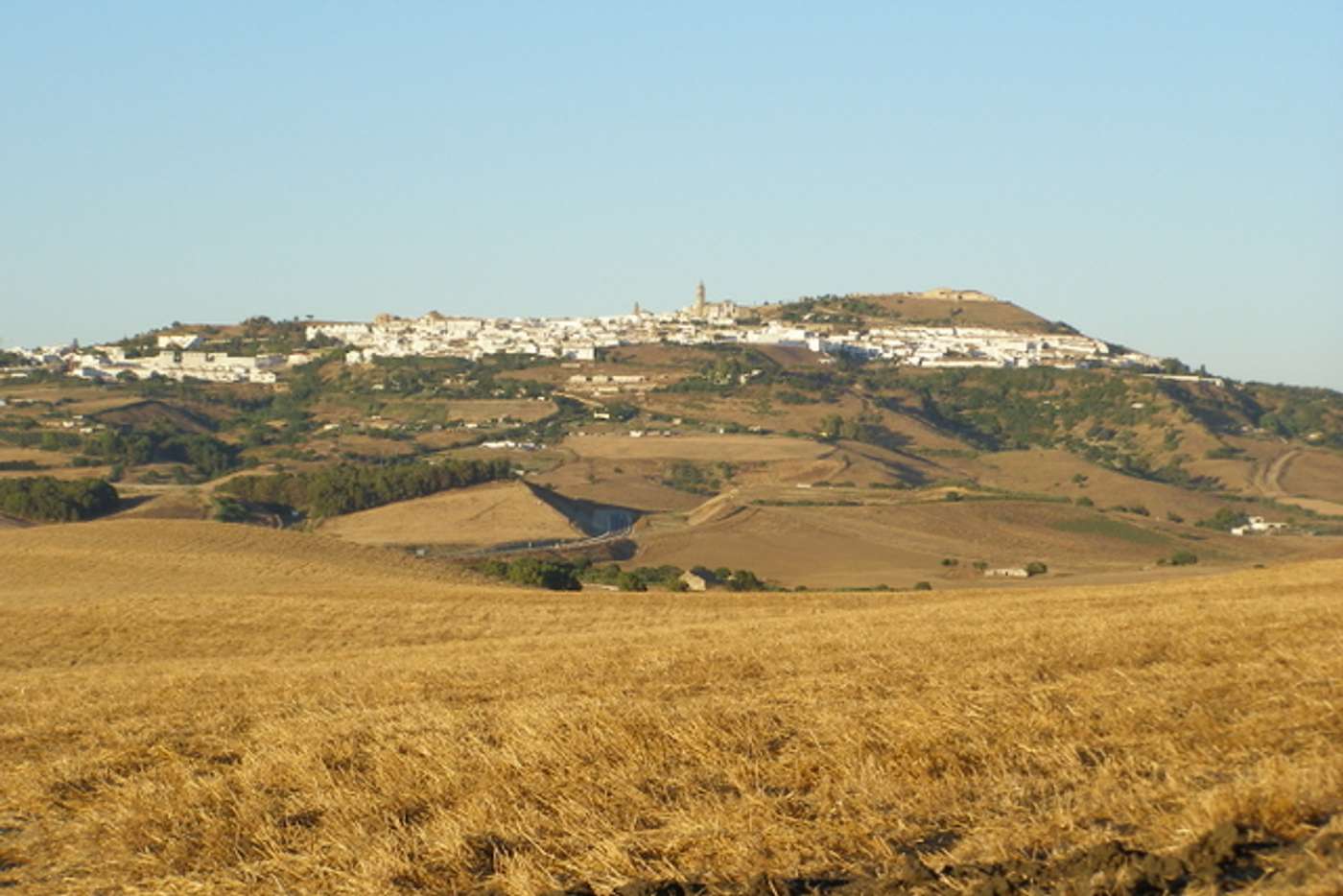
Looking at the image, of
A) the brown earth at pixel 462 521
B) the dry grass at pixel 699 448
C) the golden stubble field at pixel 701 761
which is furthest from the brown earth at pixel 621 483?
the golden stubble field at pixel 701 761

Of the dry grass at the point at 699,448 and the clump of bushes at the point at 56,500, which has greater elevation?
the dry grass at the point at 699,448

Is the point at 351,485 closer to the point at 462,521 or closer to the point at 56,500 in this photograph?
the point at 462,521

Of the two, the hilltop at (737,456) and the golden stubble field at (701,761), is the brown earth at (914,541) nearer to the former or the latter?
the hilltop at (737,456)

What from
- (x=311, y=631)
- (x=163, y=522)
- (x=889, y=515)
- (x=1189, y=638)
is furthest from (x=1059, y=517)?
(x=1189, y=638)

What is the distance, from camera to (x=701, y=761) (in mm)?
9125

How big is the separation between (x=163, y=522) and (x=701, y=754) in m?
54.1

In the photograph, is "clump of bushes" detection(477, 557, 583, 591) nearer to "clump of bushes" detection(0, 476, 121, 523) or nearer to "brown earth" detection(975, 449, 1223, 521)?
"clump of bushes" detection(0, 476, 121, 523)

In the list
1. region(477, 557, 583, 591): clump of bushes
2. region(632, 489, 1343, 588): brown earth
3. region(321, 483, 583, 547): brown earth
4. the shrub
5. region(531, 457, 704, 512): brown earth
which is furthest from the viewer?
region(531, 457, 704, 512): brown earth

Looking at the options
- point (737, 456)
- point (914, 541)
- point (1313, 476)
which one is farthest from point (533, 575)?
point (1313, 476)

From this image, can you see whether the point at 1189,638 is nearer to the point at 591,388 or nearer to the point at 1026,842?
the point at 1026,842

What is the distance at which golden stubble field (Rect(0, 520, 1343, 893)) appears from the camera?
703 cm

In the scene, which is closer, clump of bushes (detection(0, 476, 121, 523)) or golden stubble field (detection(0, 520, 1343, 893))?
golden stubble field (detection(0, 520, 1343, 893))

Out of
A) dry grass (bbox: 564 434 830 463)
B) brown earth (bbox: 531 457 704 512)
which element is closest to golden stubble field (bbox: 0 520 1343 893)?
brown earth (bbox: 531 457 704 512)

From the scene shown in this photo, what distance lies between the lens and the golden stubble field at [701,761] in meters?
7.03
